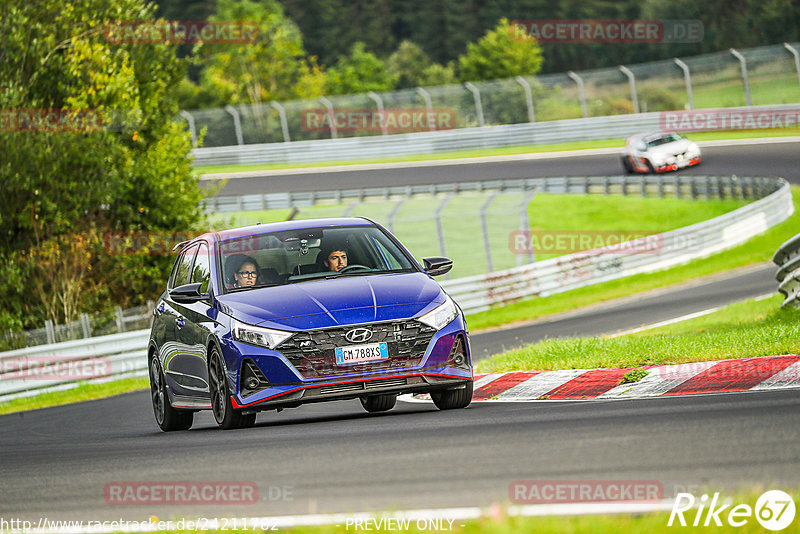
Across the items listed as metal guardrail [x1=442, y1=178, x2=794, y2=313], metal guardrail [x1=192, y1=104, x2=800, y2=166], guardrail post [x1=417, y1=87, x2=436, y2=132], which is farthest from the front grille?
guardrail post [x1=417, y1=87, x2=436, y2=132]

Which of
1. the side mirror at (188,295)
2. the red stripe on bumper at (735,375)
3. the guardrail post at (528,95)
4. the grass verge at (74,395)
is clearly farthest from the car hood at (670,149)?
the side mirror at (188,295)

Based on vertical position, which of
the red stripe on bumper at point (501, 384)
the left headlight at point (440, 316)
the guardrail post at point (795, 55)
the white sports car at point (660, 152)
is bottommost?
the white sports car at point (660, 152)

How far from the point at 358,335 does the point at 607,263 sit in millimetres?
19823

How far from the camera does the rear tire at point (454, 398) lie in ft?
30.6

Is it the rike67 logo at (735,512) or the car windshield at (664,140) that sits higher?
the rike67 logo at (735,512)

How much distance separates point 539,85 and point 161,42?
74.3ft

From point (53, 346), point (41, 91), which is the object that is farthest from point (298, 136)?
point (53, 346)

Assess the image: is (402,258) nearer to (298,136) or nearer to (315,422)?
(315,422)

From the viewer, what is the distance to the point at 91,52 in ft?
→ 85.6

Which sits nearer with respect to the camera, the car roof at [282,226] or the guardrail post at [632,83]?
the car roof at [282,226]

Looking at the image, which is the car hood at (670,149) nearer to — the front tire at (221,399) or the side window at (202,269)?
the side window at (202,269)

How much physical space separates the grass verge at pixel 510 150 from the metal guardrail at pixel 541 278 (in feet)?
32.0
